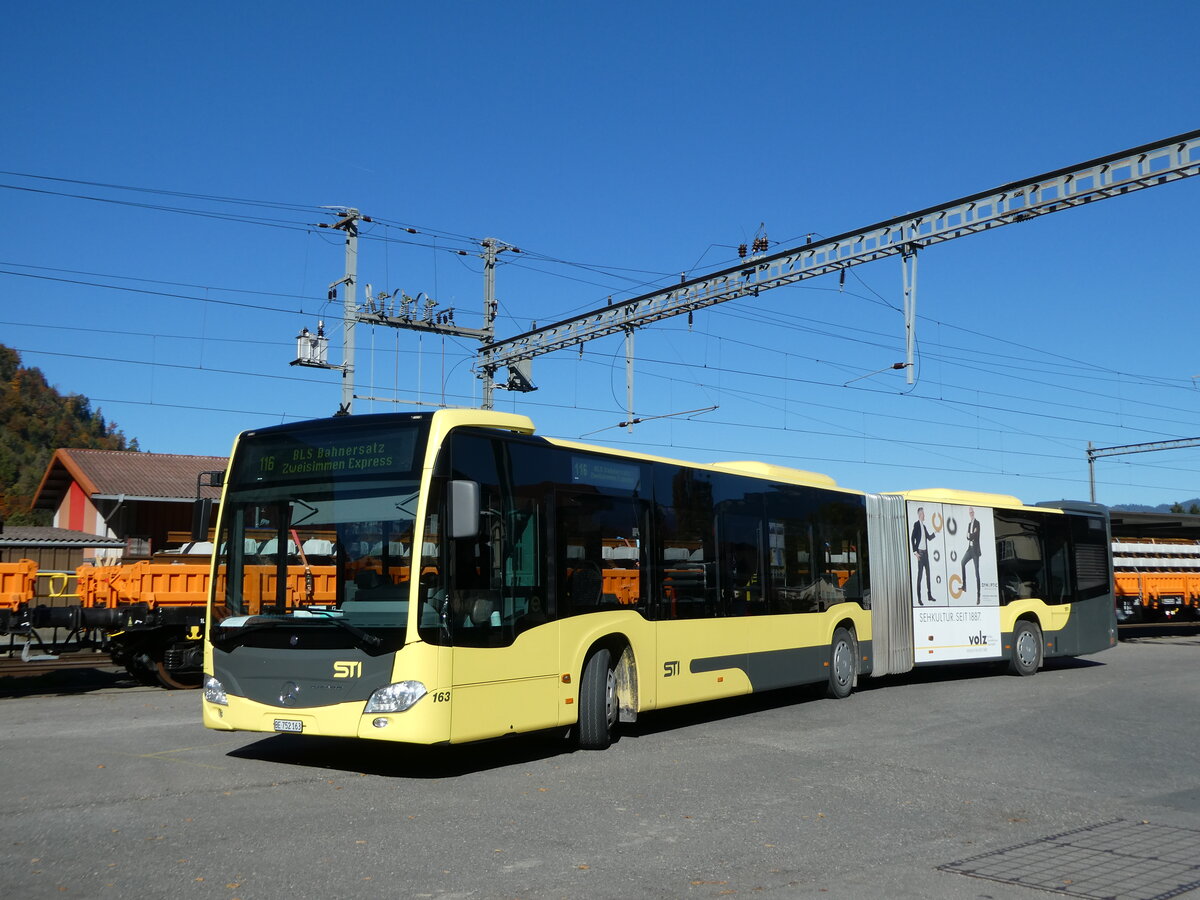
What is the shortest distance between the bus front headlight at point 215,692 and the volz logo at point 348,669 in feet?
4.06

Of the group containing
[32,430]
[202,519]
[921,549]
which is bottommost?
[921,549]

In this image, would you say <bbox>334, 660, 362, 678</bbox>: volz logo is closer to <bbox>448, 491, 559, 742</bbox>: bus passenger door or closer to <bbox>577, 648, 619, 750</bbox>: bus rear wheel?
<bbox>448, 491, 559, 742</bbox>: bus passenger door

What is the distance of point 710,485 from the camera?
13.3m

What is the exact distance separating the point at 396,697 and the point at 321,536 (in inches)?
61.1

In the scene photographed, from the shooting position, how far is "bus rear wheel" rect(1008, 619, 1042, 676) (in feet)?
63.4

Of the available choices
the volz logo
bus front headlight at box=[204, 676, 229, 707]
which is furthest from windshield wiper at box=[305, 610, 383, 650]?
bus front headlight at box=[204, 676, 229, 707]

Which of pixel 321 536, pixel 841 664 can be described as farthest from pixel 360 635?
pixel 841 664

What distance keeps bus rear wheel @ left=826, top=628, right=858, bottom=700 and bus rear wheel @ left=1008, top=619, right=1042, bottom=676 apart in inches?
185

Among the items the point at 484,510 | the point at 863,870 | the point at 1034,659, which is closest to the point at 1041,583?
the point at 1034,659

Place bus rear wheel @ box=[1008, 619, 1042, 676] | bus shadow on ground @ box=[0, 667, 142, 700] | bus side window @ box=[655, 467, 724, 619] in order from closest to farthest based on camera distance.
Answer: bus side window @ box=[655, 467, 724, 619] < bus shadow on ground @ box=[0, 667, 142, 700] < bus rear wheel @ box=[1008, 619, 1042, 676]

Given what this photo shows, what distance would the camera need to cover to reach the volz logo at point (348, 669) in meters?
8.98

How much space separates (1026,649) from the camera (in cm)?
1952

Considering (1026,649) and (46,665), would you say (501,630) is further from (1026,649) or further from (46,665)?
(1026,649)

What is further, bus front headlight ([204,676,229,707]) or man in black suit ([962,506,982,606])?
man in black suit ([962,506,982,606])
